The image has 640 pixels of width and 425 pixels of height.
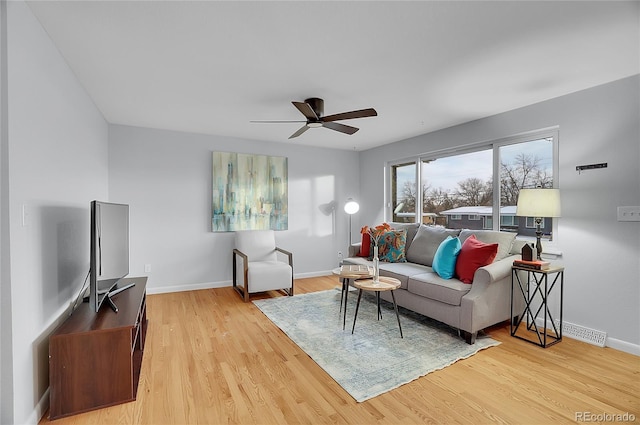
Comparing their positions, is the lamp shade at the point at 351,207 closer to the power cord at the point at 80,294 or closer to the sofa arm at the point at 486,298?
the sofa arm at the point at 486,298

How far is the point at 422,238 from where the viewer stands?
4.16m

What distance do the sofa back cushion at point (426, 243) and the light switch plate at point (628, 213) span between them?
148 cm

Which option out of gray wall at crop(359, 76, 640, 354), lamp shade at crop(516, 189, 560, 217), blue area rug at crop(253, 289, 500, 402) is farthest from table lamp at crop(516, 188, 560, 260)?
blue area rug at crop(253, 289, 500, 402)

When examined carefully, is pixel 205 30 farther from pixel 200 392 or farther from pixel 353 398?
pixel 353 398

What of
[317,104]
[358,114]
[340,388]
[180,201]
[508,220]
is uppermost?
[317,104]

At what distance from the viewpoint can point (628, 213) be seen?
2.76 m

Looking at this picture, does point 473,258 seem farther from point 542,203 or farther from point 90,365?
point 90,365

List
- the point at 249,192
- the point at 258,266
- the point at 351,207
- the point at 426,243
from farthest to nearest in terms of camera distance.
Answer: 1. the point at 351,207
2. the point at 249,192
3. the point at 258,266
4. the point at 426,243

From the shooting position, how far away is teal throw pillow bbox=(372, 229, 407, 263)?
420 centimetres

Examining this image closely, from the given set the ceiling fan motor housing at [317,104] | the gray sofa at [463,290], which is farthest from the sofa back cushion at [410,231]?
the ceiling fan motor housing at [317,104]

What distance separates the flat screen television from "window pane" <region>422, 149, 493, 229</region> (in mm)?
4051

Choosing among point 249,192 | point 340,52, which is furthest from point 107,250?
point 249,192

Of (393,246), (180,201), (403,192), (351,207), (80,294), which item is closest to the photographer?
(80,294)

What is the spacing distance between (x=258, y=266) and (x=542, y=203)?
3.38 metres
